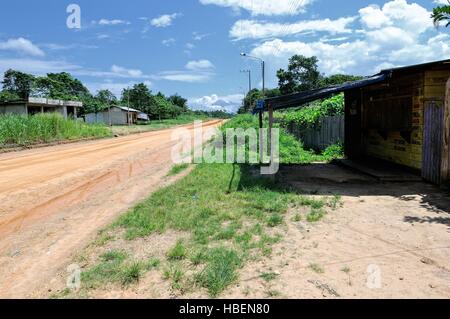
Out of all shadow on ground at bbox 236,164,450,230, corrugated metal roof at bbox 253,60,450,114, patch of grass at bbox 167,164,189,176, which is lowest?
shadow on ground at bbox 236,164,450,230

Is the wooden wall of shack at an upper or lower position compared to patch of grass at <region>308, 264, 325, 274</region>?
upper

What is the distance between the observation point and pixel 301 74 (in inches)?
2697

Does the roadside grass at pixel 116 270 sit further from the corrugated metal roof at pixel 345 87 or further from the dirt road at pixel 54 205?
the corrugated metal roof at pixel 345 87

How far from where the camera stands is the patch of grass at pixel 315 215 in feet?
20.0

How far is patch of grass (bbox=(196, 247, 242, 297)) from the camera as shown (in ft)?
12.7

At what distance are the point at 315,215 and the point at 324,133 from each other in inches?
442

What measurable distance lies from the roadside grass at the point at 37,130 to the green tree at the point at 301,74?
46490 mm

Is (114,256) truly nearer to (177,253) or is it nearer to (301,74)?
(177,253)

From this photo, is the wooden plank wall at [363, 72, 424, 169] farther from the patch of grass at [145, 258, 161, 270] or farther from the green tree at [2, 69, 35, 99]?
the green tree at [2, 69, 35, 99]

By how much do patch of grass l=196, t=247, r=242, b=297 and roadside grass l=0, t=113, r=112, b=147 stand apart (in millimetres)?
19396

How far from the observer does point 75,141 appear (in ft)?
85.3

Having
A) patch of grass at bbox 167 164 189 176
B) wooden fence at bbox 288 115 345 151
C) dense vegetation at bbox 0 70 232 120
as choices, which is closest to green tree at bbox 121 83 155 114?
dense vegetation at bbox 0 70 232 120

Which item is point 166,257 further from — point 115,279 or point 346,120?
point 346,120

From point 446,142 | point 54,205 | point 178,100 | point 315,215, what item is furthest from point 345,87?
point 178,100
